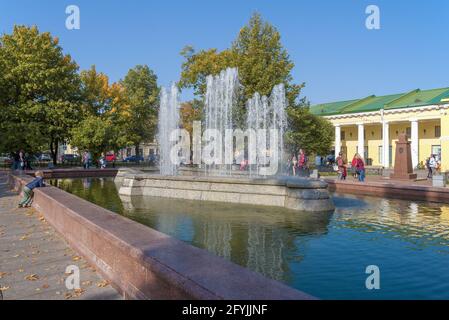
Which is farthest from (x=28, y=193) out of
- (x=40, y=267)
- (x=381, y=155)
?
(x=381, y=155)

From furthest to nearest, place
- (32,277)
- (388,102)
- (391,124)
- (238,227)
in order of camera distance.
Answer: (391,124) → (388,102) → (238,227) → (32,277)

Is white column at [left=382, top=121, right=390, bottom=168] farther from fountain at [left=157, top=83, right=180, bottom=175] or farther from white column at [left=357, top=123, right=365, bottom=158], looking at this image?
fountain at [left=157, top=83, right=180, bottom=175]

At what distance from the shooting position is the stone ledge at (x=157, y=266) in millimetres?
3479

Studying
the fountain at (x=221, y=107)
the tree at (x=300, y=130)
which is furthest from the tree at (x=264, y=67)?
the fountain at (x=221, y=107)

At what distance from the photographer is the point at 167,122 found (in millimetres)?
24953

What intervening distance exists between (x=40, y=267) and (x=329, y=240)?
5.11 metres

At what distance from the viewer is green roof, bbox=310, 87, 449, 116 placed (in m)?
45.8

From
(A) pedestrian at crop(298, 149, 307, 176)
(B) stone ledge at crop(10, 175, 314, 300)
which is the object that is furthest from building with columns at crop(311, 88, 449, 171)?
(B) stone ledge at crop(10, 175, 314, 300)

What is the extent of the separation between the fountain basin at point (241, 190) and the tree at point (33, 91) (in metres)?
22.9

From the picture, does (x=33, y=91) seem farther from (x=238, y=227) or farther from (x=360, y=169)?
(x=238, y=227)

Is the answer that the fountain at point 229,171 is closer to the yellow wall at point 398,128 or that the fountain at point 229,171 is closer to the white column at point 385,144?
the yellow wall at point 398,128

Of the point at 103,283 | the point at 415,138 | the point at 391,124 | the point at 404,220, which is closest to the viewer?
the point at 103,283

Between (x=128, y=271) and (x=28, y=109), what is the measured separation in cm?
3566
